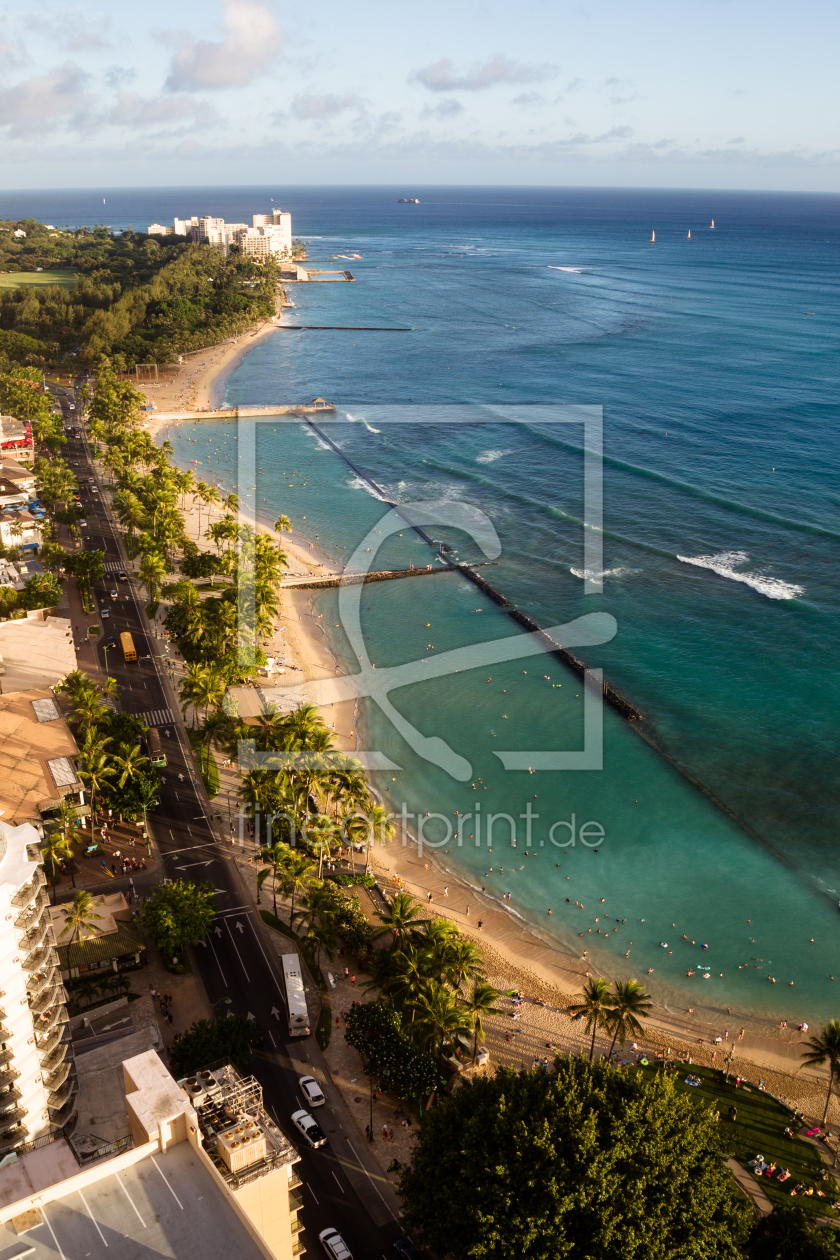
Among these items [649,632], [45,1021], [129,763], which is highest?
[649,632]

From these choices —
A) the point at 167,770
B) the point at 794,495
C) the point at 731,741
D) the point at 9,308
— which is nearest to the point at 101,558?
the point at 167,770

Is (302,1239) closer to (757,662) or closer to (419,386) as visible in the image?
(757,662)

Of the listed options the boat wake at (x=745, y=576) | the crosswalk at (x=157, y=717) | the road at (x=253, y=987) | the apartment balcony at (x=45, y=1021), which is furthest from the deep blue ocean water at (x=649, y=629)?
the apartment balcony at (x=45, y=1021)

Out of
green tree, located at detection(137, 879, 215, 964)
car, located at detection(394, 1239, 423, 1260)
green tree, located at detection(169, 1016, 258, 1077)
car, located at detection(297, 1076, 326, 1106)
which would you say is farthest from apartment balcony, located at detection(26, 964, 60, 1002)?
car, located at detection(394, 1239, 423, 1260)

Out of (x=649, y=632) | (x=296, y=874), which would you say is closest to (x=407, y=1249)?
(x=296, y=874)

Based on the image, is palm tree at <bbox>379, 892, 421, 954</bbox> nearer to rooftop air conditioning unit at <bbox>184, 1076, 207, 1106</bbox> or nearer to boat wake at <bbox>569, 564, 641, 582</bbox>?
rooftop air conditioning unit at <bbox>184, 1076, 207, 1106</bbox>

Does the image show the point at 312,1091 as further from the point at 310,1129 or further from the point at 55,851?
the point at 55,851
